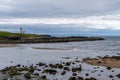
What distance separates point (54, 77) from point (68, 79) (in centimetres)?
211

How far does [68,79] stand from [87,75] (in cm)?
357

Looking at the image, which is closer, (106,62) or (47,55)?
(106,62)

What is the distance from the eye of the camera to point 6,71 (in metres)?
34.8

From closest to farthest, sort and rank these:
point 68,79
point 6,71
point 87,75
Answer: point 68,79 → point 87,75 → point 6,71

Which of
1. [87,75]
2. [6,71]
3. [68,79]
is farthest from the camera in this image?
[6,71]

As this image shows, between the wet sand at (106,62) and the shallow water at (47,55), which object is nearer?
the wet sand at (106,62)

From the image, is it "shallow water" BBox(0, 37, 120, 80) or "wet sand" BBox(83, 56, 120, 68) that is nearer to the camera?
"wet sand" BBox(83, 56, 120, 68)

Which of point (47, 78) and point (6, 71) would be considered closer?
point (47, 78)

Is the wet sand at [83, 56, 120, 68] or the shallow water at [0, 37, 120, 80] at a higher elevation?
the wet sand at [83, 56, 120, 68]

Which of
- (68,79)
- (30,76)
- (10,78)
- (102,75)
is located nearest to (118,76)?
(102,75)

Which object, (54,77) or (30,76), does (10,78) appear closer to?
(30,76)

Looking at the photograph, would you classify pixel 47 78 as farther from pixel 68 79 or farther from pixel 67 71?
pixel 67 71

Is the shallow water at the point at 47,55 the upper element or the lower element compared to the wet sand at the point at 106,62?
lower

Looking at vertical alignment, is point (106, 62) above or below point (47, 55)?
above
